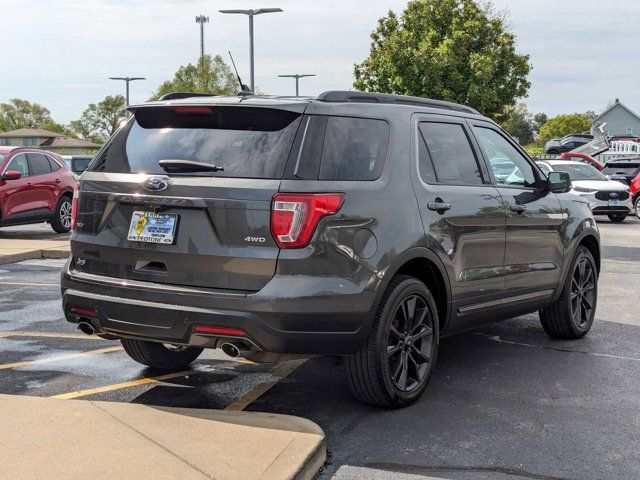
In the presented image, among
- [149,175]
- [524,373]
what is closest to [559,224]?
[524,373]

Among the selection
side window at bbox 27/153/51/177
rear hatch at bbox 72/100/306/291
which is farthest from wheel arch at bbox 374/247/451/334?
side window at bbox 27/153/51/177

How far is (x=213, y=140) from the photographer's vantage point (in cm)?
507

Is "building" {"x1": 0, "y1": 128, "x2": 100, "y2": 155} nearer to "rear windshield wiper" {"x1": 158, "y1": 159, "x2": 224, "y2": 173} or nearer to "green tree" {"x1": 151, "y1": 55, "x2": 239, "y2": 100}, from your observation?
"green tree" {"x1": 151, "y1": 55, "x2": 239, "y2": 100}

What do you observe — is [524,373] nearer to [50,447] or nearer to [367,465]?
[367,465]

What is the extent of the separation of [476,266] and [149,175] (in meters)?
2.34

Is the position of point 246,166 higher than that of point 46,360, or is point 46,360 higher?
point 246,166

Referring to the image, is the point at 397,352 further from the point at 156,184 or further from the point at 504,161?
Answer: the point at 504,161

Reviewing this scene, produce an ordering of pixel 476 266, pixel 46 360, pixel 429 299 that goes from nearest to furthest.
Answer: pixel 429 299 < pixel 476 266 < pixel 46 360

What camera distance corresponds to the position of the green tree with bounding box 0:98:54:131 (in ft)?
431

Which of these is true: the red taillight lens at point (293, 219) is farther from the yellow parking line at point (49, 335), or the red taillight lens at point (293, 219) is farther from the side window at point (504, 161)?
the yellow parking line at point (49, 335)

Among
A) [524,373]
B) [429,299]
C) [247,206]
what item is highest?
[247,206]

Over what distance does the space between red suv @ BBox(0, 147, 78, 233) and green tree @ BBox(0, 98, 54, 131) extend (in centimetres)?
11914

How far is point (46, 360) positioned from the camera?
6.55 metres

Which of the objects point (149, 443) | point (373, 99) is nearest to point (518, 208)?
point (373, 99)
